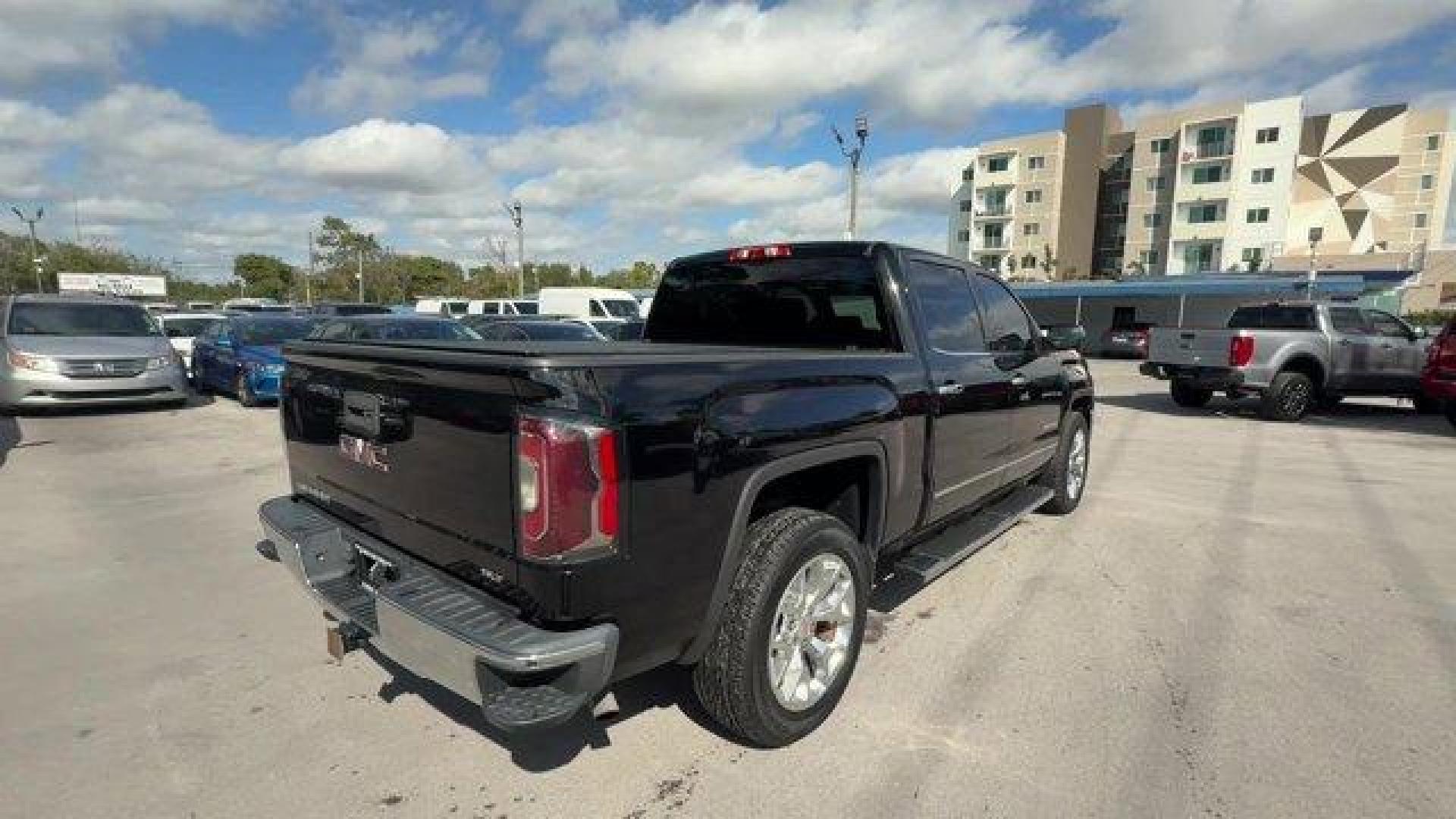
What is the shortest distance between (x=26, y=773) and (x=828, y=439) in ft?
10.0

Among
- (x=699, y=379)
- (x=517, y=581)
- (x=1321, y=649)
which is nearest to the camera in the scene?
(x=517, y=581)

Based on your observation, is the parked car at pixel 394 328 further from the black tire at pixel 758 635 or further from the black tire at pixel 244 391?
the black tire at pixel 758 635

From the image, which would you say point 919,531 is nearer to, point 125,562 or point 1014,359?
point 1014,359

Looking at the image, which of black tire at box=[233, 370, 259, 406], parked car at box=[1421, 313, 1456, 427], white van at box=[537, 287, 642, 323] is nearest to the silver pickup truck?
parked car at box=[1421, 313, 1456, 427]

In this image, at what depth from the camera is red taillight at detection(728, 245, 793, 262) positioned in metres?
3.94

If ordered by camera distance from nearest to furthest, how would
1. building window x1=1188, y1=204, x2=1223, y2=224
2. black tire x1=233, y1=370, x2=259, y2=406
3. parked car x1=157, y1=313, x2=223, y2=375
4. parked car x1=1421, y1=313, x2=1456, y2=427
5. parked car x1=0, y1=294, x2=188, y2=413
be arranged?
parked car x1=0, y1=294, x2=188, y2=413 → parked car x1=1421, y1=313, x2=1456, y2=427 → black tire x1=233, y1=370, x2=259, y2=406 → parked car x1=157, y1=313, x2=223, y2=375 → building window x1=1188, y1=204, x2=1223, y2=224

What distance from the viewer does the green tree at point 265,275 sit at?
266ft

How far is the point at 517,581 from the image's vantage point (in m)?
Result: 2.10

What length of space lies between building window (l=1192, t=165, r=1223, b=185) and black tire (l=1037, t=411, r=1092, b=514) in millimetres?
61839

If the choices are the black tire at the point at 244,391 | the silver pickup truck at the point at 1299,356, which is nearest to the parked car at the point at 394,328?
the black tire at the point at 244,391

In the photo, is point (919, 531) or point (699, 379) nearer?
point (699, 379)

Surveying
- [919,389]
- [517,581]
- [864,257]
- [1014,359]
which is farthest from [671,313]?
[517,581]

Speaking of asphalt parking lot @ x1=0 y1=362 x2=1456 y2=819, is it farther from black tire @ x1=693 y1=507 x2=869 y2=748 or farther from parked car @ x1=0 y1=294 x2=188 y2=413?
parked car @ x1=0 y1=294 x2=188 y2=413

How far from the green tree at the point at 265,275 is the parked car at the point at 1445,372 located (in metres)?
89.9
